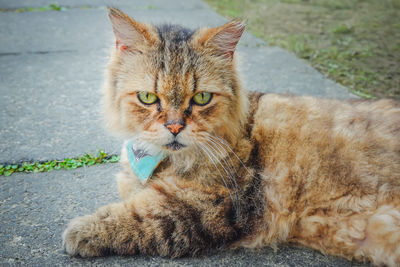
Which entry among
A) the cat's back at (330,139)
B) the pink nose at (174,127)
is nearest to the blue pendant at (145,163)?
the pink nose at (174,127)

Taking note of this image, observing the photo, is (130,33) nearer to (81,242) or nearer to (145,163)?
(145,163)

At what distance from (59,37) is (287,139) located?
13.5ft

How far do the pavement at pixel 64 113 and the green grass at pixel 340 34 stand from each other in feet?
1.16

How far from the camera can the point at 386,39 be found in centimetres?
518

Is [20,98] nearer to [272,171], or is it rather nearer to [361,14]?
[272,171]

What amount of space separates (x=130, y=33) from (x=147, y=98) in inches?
15.9

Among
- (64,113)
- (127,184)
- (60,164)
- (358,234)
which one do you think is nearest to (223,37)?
(127,184)

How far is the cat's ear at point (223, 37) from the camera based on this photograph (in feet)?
6.28

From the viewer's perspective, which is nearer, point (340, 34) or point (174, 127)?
point (174, 127)

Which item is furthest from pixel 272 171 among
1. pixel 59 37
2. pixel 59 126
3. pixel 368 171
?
pixel 59 37

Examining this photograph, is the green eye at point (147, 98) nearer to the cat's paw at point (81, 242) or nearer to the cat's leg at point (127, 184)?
the cat's leg at point (127, 184)

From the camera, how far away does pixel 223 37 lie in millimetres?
1952

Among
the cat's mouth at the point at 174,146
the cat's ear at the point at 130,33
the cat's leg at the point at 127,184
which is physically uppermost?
the cat's ear at the point at 130,33

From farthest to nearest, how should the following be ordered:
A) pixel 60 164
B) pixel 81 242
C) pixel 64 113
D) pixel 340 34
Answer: pixel 340 34
pixel 64 113
pixel 60 164
pixel 81 242
